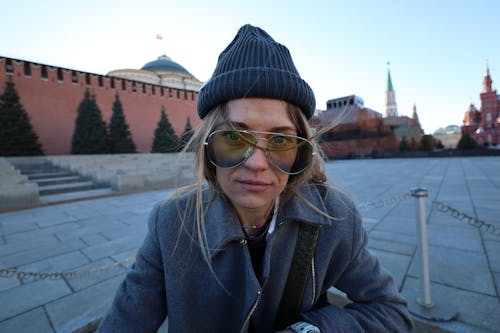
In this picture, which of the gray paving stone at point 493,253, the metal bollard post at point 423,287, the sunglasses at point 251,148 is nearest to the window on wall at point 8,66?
the sunglasses at point 251,148

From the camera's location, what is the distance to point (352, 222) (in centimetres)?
116

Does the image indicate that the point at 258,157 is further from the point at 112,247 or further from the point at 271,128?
the point at 112,247

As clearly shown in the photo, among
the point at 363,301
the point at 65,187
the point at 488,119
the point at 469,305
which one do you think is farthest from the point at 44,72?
the point at 488,119

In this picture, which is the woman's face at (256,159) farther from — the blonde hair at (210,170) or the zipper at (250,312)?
the zipper at (250,312)

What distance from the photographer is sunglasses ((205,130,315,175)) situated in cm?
111

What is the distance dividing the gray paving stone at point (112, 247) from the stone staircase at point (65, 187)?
4.88m

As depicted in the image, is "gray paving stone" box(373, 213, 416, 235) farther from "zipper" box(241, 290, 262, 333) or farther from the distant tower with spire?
the distant tower with spire

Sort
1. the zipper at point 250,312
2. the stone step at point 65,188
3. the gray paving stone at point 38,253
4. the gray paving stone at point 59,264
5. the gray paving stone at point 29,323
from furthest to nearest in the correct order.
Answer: the stone step at point 65,188 < the gray paving stone at point 38,253 < the gray paving stone at point 59,264 < the gray paving stone at point 29,323 < the zipper at point 250,312

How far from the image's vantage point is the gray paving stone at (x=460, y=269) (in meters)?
2.19

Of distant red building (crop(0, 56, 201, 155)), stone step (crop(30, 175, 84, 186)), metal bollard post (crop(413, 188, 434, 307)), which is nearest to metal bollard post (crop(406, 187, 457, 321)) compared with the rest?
metal bollard post (crop(413, 188, 434, 307))

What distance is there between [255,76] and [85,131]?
24152 mm

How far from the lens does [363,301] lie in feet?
3.81

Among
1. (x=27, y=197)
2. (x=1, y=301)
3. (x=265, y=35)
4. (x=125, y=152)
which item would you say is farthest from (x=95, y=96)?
(x=265, y=35)

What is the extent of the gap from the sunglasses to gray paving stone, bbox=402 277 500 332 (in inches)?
68.6
